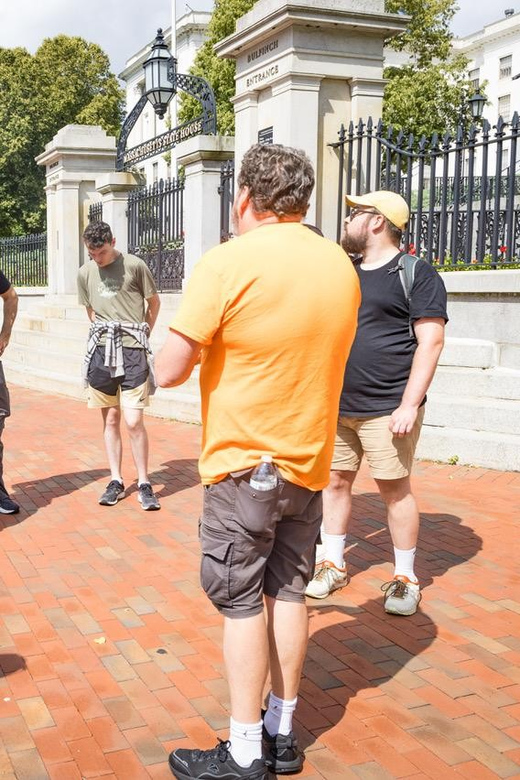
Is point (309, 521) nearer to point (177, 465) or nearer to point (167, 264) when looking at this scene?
point (177, 465)

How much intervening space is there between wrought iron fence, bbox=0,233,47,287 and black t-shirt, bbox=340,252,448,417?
660 inches

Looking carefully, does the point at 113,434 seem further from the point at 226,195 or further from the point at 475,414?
the point at 226,195

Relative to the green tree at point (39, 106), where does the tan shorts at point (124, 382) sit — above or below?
below

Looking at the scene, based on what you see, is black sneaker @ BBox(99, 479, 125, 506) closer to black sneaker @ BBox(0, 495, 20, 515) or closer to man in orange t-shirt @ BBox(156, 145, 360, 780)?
black sneaker @ BBox(0, 495, 20, 515)

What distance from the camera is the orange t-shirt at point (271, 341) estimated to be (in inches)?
94.3

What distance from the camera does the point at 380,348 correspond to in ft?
13.2

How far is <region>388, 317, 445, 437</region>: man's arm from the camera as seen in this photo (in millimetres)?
3805

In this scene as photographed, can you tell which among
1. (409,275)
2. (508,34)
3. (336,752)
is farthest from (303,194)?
(508,34)

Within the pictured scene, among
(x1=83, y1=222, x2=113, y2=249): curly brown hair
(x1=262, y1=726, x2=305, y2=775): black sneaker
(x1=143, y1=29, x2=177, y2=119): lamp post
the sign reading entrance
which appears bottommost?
(x1=262, y1=726, x2=305, y2=775): black sneaker

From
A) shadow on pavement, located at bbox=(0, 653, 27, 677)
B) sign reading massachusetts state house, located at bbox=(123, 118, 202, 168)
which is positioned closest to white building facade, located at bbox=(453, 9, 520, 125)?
sign reading massachusetts state house, located at bbox=(123, 118, 202, 168)

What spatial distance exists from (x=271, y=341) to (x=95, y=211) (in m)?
14.7

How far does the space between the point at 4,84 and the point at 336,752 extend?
44570 mm

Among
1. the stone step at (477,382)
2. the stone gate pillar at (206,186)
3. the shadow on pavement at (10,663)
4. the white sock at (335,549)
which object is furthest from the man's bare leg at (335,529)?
the stone gate pillar at (206,186)

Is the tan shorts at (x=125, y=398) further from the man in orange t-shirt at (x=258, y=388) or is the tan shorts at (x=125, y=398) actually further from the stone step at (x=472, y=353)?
the man in orange t-shirt at (x=258, y=388)
